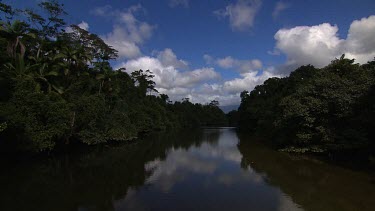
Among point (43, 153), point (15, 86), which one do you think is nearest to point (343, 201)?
point (15, 86)

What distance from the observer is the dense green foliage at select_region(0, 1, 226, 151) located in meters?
20.0

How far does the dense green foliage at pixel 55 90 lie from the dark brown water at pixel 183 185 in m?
3.07

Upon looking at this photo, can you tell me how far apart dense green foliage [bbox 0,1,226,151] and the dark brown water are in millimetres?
3068

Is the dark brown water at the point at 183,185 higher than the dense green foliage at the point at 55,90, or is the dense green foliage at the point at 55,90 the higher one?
the dense green foliage at the point at 55,90

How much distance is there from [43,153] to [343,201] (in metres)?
23.0

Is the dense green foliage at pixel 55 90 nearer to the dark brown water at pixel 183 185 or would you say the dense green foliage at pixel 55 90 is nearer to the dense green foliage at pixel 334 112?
the dark brown water at pixel 183 185

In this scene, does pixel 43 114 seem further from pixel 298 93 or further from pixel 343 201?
pixel 298 93

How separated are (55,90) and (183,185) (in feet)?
53.3

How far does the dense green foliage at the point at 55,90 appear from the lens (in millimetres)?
19953

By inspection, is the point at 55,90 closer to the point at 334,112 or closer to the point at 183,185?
the point at 183,185

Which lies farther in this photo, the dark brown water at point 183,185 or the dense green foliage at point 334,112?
the dense green foliage at point 334,112

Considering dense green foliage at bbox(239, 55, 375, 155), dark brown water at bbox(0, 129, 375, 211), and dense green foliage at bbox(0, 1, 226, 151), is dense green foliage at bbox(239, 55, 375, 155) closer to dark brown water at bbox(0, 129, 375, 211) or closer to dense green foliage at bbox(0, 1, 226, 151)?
dark brown water at bbox(0, 129, 375, 211)

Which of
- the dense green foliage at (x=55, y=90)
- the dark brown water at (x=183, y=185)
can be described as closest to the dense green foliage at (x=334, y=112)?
the dark brown water at (x=183, y=185)

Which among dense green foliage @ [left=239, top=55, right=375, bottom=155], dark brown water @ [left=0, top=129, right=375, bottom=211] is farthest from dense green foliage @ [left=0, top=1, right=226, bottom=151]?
dense green foliage @ [left=239, top=55, right=375, bottom=155]
